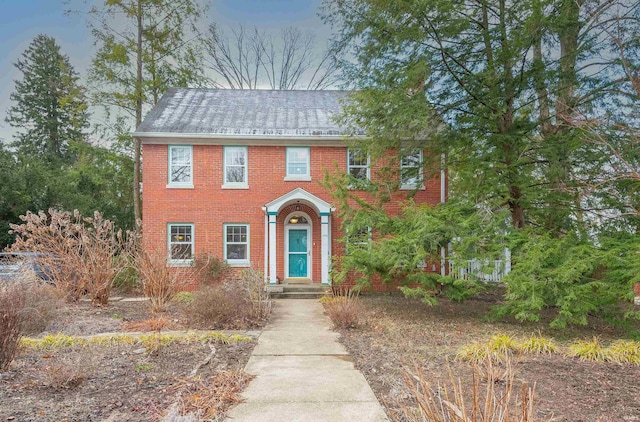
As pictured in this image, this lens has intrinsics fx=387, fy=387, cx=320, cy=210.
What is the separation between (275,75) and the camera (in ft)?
86.9

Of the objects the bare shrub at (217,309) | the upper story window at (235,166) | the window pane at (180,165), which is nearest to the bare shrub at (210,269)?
the upper story window at (235,166)

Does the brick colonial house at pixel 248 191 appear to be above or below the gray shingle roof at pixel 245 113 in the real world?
below

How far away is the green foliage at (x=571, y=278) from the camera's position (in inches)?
267

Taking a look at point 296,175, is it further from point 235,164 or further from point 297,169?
point 235,164

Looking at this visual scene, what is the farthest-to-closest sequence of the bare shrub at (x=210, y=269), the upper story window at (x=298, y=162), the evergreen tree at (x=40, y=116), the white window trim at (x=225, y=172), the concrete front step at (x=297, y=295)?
1. the evergreen tree at (x=40, y=116)
2. the upper story window at (x=298, y=162)
3. the white window trim at (x=225, y=172)
4. the bare shrub at (x=210, y=269)
5. the concrete front step at (x=297, y=295)

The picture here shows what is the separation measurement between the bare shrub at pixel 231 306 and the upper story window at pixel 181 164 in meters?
6.06

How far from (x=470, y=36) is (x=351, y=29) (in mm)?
2844

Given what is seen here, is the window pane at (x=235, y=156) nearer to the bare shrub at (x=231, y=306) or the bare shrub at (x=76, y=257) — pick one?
the bare shrub at (x=76, y=257)

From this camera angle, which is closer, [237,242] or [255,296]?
[255,296]

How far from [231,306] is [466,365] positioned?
463 centimetres

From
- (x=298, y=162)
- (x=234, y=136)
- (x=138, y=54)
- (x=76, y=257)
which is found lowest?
(x=76, y=257)

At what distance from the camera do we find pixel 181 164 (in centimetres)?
1335

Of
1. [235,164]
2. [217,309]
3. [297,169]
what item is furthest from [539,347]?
[235,164]

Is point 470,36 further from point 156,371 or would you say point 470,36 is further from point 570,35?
point 156,371
